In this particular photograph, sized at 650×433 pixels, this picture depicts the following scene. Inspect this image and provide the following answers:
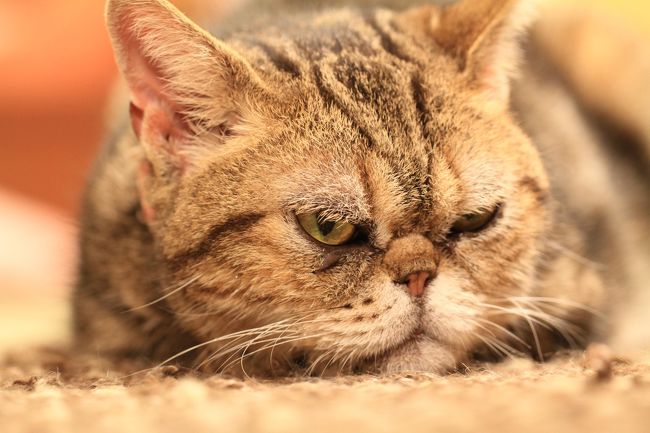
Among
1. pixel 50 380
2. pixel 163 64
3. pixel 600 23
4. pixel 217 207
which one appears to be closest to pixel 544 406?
pixel 217 207

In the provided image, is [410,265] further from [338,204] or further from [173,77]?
[173,77]

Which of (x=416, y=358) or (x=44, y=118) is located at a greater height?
(x=44, y=118)

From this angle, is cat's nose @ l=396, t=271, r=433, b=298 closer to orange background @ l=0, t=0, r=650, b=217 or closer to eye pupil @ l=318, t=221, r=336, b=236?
eye pupil @ l=318, t=221, r=336, b=236

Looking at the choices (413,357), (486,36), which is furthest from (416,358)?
(486,36)

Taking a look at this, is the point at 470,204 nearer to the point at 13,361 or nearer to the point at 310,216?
the point at 310,216

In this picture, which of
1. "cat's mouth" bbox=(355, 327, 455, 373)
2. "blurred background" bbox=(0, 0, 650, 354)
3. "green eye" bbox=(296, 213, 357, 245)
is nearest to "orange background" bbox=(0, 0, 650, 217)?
"blurred background" bbox=(0, 0, 650, 354)

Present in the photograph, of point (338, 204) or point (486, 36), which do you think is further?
point (486, 36)
